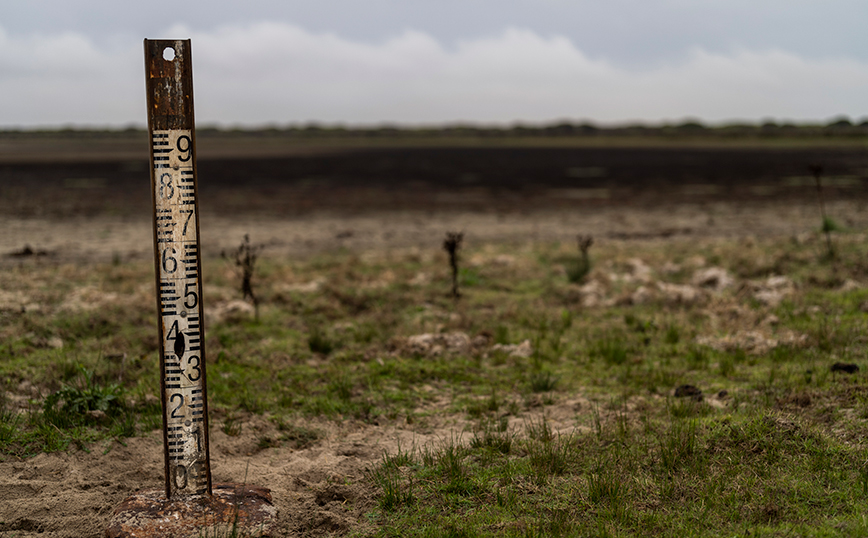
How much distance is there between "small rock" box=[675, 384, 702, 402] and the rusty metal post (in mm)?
3627

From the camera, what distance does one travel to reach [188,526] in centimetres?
337

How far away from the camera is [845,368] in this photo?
18.2ft

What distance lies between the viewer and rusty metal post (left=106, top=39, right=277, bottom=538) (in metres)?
3.25

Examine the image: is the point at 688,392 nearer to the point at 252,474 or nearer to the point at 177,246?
the point at 252,474

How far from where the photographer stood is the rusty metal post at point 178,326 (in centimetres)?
325

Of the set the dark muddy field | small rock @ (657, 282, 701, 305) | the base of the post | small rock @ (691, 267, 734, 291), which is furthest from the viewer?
the dark muddy field

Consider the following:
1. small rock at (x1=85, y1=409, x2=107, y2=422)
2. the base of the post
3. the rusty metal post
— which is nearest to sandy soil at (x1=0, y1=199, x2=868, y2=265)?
small rock at (x1=85, y1=409, x2=107, y2=422)

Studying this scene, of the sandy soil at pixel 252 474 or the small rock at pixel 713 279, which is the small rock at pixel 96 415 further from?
the small rock at pixel 713 279

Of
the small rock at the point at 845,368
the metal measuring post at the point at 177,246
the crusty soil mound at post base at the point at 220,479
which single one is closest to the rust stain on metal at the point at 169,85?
the metal measuring post at the point at 177,246

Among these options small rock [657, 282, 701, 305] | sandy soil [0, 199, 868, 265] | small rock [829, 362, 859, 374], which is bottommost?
small rock [829, 362, 859, 374]

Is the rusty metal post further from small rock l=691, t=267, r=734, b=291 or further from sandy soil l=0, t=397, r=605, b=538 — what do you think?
small rock l=691, t=267, r=734, b=291

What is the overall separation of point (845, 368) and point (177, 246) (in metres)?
5.59

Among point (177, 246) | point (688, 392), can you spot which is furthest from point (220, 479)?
point (688, 392)

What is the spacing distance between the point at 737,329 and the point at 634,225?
1101cm
